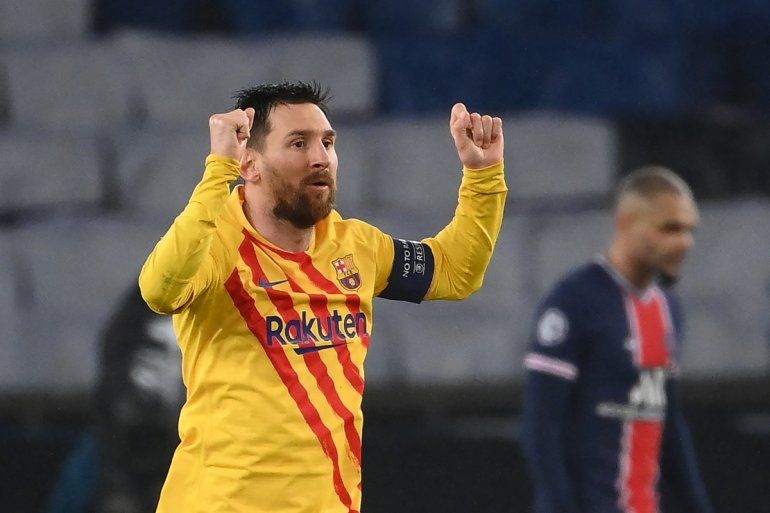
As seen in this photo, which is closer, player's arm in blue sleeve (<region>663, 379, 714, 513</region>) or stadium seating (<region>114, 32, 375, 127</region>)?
player's arm in blue sleeve (<region>663, 379, 714, 513</region>)

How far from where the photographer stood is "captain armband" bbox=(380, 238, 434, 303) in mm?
2711

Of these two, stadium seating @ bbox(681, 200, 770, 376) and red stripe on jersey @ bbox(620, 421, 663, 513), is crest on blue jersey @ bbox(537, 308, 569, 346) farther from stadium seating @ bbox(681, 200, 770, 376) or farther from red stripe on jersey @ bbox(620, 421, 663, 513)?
stadium seating @ bbox(681, 200, 770, 376)

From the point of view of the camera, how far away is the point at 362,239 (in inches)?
106

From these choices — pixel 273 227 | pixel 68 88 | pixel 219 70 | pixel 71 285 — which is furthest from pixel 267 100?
pixel 68 88

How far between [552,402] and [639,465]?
0.32 metres

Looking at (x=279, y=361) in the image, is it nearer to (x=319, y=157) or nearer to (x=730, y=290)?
(x=319, y=157)

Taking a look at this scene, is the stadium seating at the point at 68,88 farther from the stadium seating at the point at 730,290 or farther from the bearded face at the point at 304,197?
the bearded face at the point at 304,197

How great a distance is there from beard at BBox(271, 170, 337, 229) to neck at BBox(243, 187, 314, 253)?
0.02 meters

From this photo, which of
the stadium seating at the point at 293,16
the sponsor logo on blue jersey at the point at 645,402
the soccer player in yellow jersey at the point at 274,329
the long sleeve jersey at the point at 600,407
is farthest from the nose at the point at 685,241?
the stadium seating at the point at 293,16

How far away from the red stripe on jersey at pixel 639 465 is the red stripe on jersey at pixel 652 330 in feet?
Result: 0.59

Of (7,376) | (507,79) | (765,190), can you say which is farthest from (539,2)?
(7,376)

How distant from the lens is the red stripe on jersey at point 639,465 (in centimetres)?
356

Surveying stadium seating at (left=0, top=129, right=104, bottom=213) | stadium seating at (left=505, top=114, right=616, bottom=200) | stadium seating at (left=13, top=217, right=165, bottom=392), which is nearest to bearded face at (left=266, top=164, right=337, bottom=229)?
stadium seating at (left=13, top=217, right=165, bottom=392)

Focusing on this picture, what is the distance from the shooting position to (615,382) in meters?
3.58
